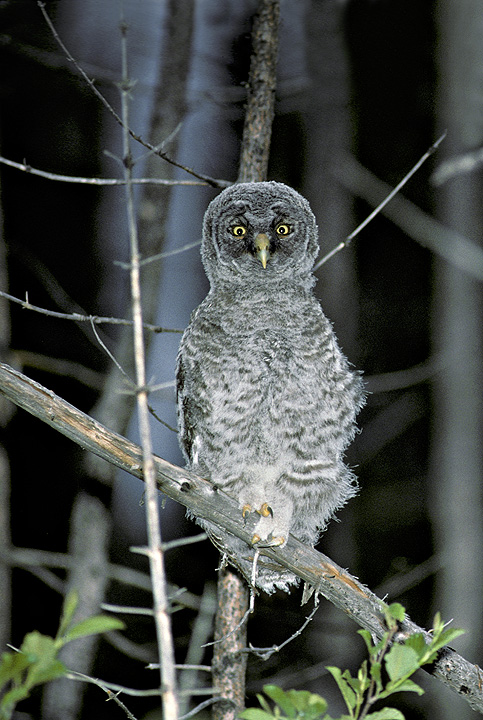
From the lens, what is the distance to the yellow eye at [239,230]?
1.59 meters

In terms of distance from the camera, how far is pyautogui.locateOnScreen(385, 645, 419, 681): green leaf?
0.71m

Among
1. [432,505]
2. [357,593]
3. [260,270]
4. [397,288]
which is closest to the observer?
[357,593]

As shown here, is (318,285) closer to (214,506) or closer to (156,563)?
(214,506)

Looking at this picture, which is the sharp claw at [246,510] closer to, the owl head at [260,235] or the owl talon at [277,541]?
the owl talon at [277,541]

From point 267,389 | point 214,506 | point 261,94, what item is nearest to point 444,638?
point 214,506

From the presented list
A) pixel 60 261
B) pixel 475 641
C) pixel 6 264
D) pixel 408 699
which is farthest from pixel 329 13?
pixel 408 699

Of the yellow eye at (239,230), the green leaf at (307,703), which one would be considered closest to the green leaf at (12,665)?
the green leaf at (307,703)

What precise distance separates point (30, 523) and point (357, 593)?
1727 millimetres

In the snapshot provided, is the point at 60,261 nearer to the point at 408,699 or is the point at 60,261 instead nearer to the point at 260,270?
the point at 260,270

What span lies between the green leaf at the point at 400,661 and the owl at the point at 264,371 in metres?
0.80

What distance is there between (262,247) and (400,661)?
3.38 feet

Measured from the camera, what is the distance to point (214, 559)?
2.83 metres

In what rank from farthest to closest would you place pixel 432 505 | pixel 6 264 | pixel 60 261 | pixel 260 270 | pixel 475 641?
pixel 432 505 < pixel 475 641 < pixel 60 261 < pixel 6 264 < pixel 260 270

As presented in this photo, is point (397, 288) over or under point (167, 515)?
over
